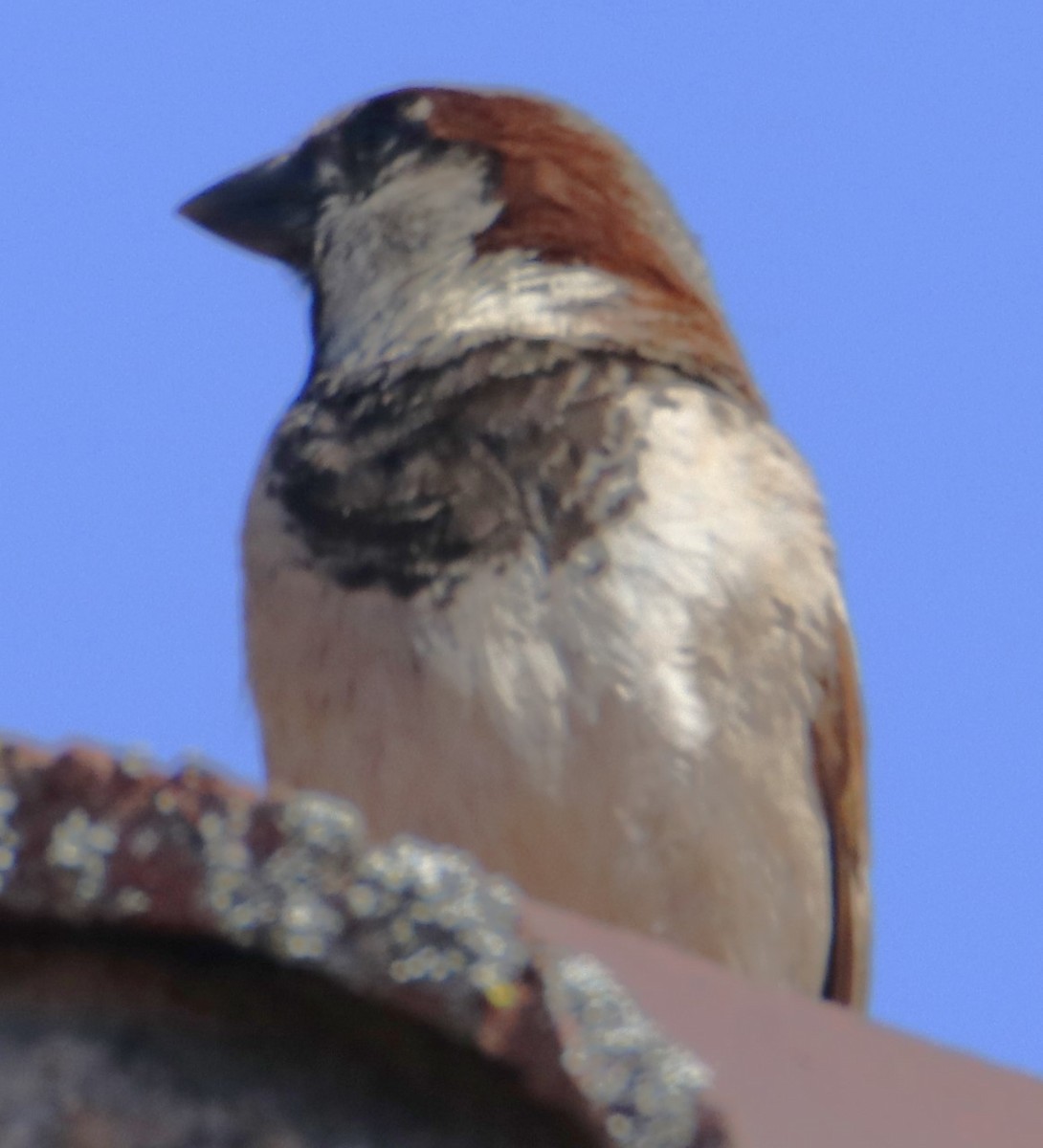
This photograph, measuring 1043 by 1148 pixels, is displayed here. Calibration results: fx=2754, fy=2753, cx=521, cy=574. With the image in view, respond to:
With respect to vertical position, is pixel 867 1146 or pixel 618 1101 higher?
pixel 618 1101

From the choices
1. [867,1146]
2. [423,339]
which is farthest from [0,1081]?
[423,339]

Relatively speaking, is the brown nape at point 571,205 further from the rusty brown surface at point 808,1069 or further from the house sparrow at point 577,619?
the rusty brown surface at point 808,1069

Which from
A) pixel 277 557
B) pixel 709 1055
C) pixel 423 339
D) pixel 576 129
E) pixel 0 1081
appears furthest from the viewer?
pixel 576 129

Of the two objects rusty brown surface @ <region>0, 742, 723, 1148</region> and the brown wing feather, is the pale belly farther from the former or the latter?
rusty brown surface @ <region>0, 742, 723, 1148</region>

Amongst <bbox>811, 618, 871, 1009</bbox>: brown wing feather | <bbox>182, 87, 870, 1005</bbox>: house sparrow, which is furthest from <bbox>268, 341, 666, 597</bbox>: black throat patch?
<bbox>811, 618, 871, 1009</bbox>: brown wing feather

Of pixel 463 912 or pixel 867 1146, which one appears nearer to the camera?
pixel 463 912

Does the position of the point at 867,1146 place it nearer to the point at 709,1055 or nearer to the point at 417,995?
the point at 709,1055

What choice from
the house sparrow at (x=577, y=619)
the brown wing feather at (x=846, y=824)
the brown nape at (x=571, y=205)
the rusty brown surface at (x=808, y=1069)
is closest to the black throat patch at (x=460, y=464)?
the house sparrow at (x=577, y=619)
